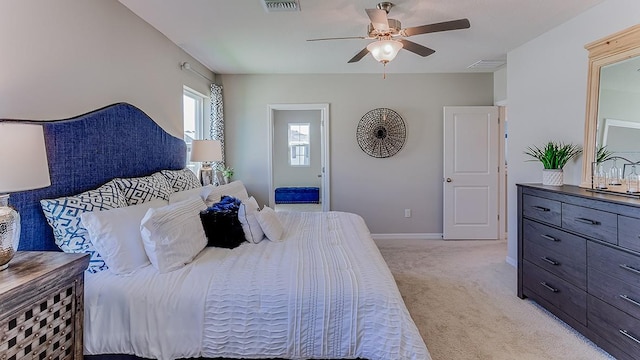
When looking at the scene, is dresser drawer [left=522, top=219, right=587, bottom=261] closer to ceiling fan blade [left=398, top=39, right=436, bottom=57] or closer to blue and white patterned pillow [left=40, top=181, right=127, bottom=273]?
ceiling fan blade [left=398, top=39, right=436, bottom=57]

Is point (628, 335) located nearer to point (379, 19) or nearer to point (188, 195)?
point (379, 19)

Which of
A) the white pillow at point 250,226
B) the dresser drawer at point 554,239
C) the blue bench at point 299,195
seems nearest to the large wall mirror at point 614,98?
the dresser drawer at point 554,239

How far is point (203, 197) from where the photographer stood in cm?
287

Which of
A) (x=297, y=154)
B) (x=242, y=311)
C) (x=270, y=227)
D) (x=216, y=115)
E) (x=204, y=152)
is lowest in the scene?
(x=242, y=311)

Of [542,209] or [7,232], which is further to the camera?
[542,209]

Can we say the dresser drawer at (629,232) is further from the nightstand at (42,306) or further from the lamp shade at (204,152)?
the lamp shade at (204,152)

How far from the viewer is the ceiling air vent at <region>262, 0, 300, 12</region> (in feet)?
8.42

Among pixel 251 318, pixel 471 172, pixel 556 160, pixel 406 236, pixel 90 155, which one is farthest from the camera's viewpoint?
pixel 406 236

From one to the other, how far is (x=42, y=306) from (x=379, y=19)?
2.39m

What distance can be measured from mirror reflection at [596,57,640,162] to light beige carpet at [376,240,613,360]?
1.38 meters

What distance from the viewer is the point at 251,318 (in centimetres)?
153

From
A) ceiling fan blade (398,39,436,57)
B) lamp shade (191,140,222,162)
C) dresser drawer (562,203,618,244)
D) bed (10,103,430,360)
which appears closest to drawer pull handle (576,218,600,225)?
dresser drawer (562,203,618,244)

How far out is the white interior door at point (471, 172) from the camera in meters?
4.83

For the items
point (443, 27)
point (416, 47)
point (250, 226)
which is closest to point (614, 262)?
point (443, 27)
